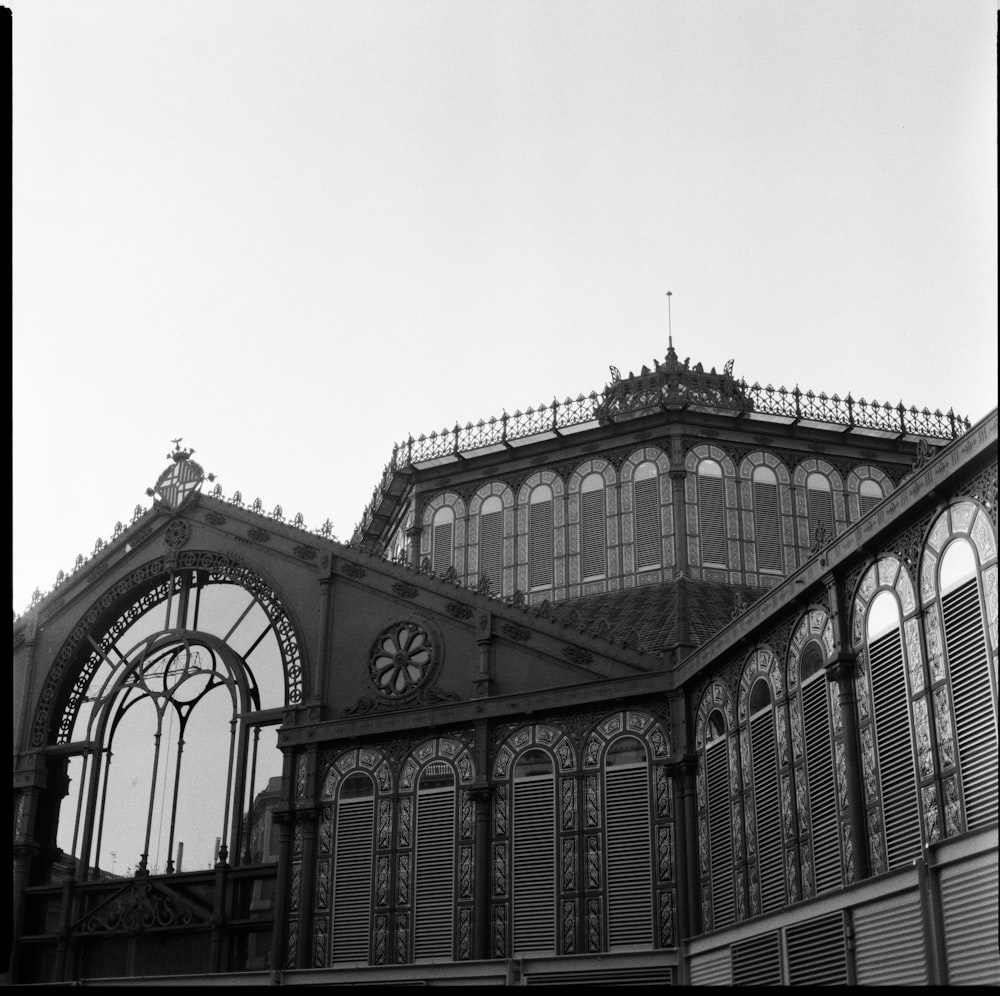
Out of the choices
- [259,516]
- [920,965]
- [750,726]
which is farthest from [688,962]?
[259,516]

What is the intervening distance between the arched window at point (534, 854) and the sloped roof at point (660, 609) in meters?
4.21

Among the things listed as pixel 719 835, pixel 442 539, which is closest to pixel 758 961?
pixel 719 835

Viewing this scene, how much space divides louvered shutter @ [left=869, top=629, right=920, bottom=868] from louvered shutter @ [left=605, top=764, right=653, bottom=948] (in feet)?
26.4

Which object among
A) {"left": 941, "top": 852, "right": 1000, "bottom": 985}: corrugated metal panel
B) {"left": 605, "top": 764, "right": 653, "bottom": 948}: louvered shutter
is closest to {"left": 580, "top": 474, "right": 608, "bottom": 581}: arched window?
{"left": 605, "top": 764, "right": 653, "bottom": 948}: louvered shutter

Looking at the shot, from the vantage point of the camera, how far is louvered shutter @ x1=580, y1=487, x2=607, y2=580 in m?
35.8

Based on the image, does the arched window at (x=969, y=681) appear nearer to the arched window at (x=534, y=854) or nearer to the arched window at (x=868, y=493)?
the arched window at (x=534, y=854)

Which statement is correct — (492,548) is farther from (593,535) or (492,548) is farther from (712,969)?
(712,969)

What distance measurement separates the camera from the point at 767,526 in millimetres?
36000

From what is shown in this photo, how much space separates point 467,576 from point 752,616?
16041 millimetres

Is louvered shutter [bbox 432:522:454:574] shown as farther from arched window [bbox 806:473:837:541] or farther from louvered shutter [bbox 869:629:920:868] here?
louvered shutter [bbox 869:629:920:868]

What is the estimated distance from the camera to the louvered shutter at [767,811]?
20.8 metres

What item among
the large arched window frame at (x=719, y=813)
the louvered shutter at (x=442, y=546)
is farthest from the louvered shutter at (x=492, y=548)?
the large arched window frame at (x=719, y=813)

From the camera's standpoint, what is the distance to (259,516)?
32.6 meters

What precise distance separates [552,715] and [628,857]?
125 inches
